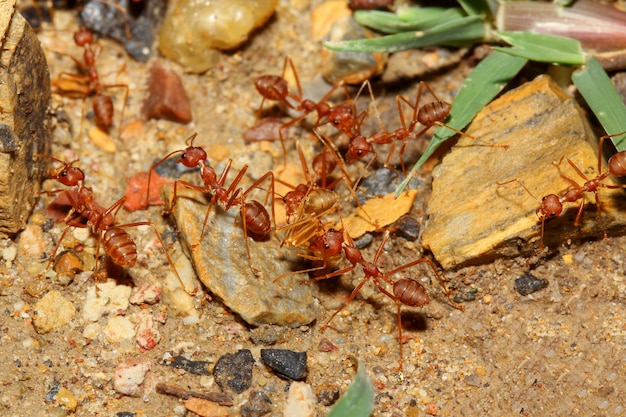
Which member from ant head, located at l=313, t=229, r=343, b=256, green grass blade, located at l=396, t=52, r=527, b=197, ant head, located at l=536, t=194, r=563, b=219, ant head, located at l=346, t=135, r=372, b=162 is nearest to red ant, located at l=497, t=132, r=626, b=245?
ant head, located at l=536, t=194, r=563, b=219

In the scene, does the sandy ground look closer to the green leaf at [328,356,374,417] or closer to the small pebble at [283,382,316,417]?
the small pebble at [283,382,316,417]

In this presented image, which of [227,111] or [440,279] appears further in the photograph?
[227,111]

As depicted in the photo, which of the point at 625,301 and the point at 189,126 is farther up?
the point at 189,126

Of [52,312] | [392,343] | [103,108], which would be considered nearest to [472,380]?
[392,343]

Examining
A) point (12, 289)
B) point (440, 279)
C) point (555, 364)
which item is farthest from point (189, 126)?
point (555, 364)

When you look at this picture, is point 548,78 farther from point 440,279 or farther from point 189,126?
point 189,126

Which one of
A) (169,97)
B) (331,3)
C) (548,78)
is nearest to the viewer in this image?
(548,78)
